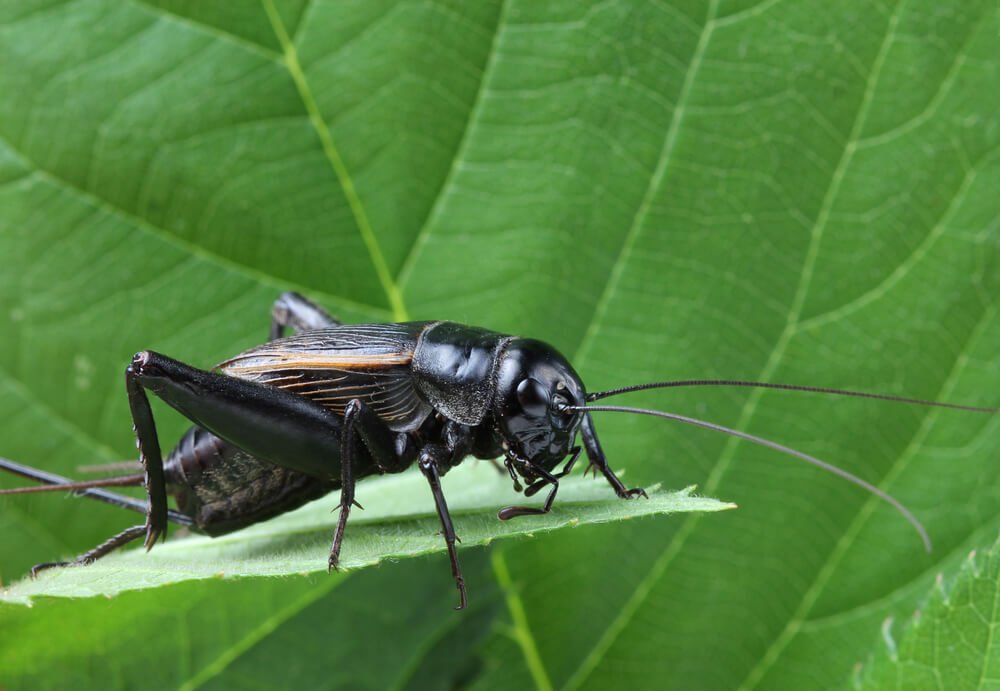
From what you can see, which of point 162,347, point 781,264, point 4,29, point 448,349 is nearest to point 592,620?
point 448,349

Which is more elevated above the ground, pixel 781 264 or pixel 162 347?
pixel 781 264

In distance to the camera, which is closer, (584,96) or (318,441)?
(318,441)

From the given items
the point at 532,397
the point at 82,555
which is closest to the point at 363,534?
the point at 532,397

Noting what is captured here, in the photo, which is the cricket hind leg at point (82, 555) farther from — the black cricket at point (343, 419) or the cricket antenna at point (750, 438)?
the cricket antenna at point (750, 438)

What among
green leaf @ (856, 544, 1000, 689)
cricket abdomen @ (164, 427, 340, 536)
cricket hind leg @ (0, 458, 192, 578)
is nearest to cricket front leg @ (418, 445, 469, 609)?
cricket abdomen @ (164, 427, 340, 536)

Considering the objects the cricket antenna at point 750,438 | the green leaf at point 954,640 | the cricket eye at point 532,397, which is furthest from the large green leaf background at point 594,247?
the green leaf at point 954,640

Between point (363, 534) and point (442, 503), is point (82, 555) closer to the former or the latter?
point (363, 534)

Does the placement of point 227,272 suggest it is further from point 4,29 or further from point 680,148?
point 680,148
